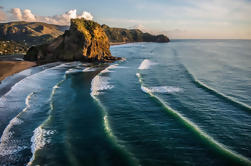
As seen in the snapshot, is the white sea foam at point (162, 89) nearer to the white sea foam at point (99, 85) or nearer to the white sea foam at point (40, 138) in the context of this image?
the white sea foam at point (99, 85)

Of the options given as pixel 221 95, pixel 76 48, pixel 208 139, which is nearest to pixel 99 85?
pixel 221 95

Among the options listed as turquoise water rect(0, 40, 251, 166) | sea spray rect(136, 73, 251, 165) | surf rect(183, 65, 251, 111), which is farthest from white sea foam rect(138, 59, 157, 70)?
sea spray rect(136, 73, 251, 165)

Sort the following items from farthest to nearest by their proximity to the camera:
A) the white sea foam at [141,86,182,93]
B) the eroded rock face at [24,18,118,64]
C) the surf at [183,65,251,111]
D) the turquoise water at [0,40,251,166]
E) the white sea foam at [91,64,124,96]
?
the eroded rock face at [24,18,118,64], the white sea foam at [91,64,124,96], the white sea foam at [141,86,182,93], the surf at [183,65,251,111], the turquoise water at [0,40,251,166]

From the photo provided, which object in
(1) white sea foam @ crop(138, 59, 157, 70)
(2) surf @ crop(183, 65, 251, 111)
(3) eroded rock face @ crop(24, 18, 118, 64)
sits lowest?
(2) surf @ crop(183, 65, 251, 111)

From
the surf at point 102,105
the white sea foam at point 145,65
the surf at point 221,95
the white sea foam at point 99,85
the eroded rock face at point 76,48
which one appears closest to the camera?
the surf at point 102,105

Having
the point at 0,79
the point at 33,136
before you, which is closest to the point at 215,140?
the point at 33,136

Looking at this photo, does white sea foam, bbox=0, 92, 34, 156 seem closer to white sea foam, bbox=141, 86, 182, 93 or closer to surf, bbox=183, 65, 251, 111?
white sea foam, bbox=141, 86, 182, 93

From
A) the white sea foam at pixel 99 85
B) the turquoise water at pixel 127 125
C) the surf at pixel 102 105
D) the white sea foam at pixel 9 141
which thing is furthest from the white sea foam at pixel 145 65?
the white sea foam at pixel 9 141
